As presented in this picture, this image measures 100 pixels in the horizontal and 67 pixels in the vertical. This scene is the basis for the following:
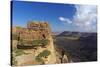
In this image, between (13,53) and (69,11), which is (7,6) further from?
(69,11)

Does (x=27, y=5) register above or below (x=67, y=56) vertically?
above

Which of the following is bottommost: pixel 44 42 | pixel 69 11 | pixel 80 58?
pixel 80 58

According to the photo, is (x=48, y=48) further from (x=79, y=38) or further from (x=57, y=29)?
(x=79, y=38)

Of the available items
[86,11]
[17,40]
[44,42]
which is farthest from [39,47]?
[86,11]

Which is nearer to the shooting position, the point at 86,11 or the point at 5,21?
the point at 5,21

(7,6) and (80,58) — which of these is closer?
(7,6)

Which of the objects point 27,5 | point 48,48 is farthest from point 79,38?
point 27,5
